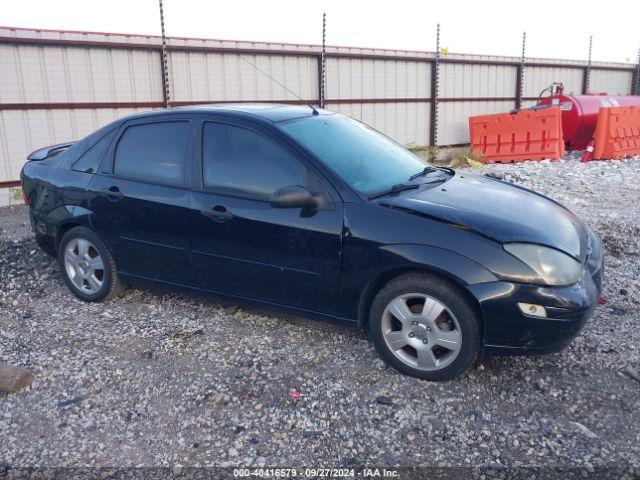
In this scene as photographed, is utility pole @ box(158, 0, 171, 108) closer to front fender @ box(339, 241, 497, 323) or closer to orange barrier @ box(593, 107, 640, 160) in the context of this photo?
front fender @ box(339, 241, 497, 323)

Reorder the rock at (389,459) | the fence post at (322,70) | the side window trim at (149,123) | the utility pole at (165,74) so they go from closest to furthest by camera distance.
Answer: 1. the rock at (389,459)
2. the side window trim at (149,123)
3. the utility pole at (165,74)
4. the fence post at (322,70)

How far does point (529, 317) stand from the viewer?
3223mm

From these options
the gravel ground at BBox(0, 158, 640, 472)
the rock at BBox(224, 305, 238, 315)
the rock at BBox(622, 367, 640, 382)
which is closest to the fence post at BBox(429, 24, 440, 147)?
the gravel ground at BBox(0, 158, 640, 472)

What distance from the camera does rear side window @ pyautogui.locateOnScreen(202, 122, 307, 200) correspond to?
3.86 m

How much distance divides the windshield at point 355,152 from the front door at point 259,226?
0.61ft

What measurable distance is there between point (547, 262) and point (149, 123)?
311 cm

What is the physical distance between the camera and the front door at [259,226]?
3.71 metres

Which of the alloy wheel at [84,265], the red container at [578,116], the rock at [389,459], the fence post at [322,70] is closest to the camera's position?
the rock at [389,459]

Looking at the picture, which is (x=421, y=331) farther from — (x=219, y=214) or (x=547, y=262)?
(x=219, y=214)

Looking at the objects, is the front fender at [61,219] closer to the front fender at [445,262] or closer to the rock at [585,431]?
the front fender at [445,262]

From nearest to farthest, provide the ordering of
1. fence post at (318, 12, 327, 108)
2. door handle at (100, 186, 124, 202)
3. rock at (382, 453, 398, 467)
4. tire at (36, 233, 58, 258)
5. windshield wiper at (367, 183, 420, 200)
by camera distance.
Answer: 1. rock at (382, 453, 398, 467)
2. windshield wiper at (367, 183, 420, 200)
3. door handle at (100, 186, 124, 202)
4. tire at (36, 233, 58, 258)
5. fence post at (318, 12, 327, 108)

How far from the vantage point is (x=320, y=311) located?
151 inches

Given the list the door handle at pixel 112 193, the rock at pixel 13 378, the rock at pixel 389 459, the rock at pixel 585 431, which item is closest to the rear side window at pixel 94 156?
the door handle at pixel 112 193

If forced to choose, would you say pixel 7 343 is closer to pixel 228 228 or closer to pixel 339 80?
pixel 228 228
